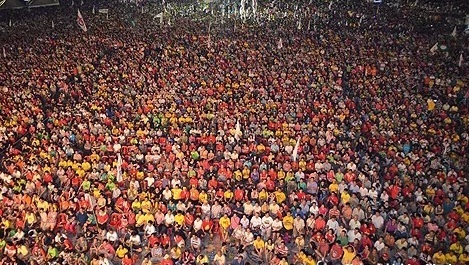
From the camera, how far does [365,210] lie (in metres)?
13.2

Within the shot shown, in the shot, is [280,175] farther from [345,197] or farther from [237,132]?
[237,132]

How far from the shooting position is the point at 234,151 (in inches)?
648

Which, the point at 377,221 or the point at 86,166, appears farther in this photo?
the point at 86,166

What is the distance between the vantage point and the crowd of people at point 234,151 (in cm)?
1228

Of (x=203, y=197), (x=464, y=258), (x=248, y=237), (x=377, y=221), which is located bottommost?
(x=248, y=237)

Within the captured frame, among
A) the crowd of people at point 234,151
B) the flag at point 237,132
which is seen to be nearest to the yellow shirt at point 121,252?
the crowd of people at point 234,151

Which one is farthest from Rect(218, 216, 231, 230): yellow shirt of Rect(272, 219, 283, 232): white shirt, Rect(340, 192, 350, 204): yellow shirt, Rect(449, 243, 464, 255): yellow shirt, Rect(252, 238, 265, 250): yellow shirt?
Rect(449, 243, 464, 255): yellow shirt

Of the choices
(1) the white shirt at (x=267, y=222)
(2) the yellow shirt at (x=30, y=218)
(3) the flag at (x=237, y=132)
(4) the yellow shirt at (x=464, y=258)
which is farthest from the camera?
(3) the flag at (x=237, y=132)

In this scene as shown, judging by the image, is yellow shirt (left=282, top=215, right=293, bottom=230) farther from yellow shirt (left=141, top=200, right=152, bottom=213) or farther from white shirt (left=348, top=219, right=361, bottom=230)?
yellow shirt (left=141, top=200, right=152, bottom=213)

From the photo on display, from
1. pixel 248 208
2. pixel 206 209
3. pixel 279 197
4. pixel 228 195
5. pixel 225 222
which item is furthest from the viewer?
pixel 228 195

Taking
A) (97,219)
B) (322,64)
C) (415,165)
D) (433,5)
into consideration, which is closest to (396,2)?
(433,5)

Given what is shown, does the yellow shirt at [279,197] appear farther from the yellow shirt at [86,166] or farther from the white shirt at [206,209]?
the yellow shirt at [86,166]

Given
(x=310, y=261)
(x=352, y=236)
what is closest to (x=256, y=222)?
(x=310, y=261)

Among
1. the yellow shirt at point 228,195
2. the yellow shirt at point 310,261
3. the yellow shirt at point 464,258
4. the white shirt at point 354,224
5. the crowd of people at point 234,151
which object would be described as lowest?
the crowd of people at point 234,151
